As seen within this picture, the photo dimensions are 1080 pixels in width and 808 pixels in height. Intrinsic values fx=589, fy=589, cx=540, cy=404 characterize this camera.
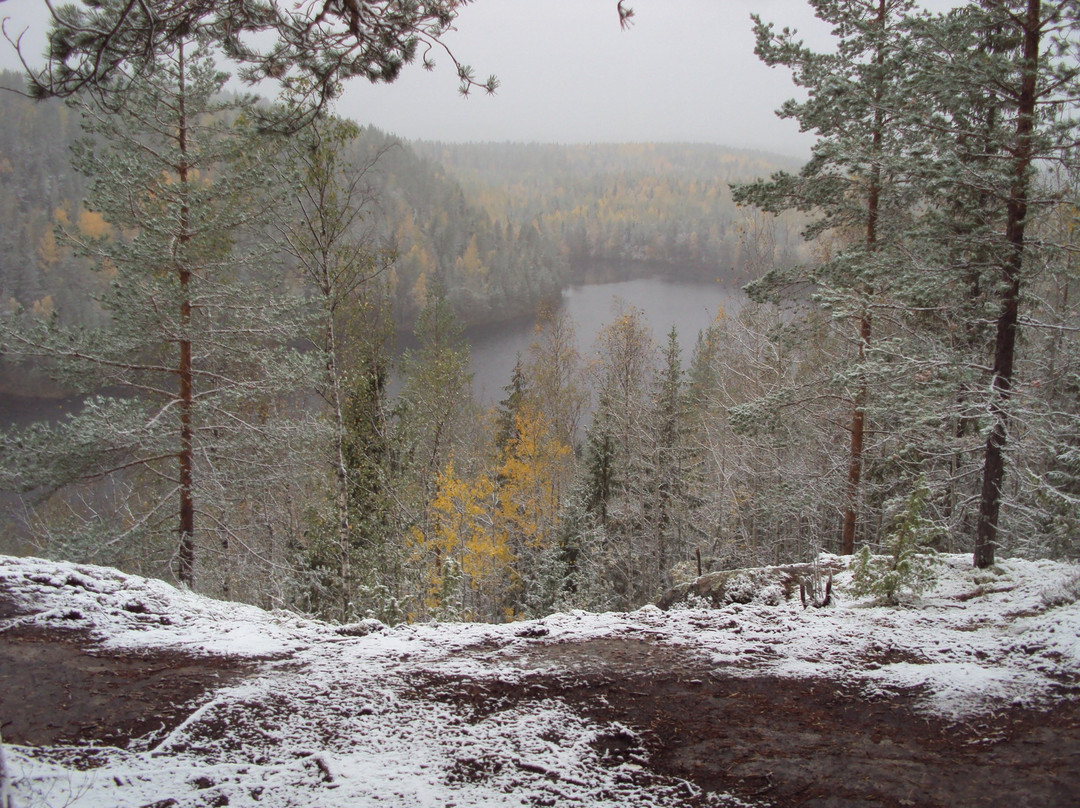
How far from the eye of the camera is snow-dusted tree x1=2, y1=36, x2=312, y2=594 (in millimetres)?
7586

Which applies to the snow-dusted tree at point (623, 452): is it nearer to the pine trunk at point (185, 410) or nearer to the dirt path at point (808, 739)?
the pine trunk at point (185, 410)

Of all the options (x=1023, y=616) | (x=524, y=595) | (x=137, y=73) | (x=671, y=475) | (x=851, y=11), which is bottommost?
(x=524, y=595)

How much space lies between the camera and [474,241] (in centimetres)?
6175

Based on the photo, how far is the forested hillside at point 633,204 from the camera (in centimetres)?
7125

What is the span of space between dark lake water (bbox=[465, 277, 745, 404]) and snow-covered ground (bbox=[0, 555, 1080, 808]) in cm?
2765

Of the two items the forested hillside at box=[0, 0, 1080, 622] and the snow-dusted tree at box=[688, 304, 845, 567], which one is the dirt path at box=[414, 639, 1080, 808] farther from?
the snow-dusted tree at box=[688, 304, 845, 567]

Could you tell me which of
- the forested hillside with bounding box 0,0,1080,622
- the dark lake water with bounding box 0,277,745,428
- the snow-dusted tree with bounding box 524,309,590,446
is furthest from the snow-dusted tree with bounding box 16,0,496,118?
the dark lake water with bounding box 0,277,745,428

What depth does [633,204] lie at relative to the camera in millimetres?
99312

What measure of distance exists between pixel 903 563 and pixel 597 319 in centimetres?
4763

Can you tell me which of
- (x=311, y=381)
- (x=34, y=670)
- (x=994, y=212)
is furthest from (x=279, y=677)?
(x=994, y=212)

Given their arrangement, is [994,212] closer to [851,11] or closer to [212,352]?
[851,11]

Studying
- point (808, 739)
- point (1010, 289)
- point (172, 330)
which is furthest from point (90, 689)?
point (1010, 289)

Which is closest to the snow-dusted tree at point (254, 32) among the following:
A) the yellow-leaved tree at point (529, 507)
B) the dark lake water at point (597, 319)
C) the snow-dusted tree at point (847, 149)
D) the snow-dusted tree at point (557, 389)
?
the snow-dusted tree at point (847, 149)

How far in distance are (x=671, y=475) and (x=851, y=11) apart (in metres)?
11.8
